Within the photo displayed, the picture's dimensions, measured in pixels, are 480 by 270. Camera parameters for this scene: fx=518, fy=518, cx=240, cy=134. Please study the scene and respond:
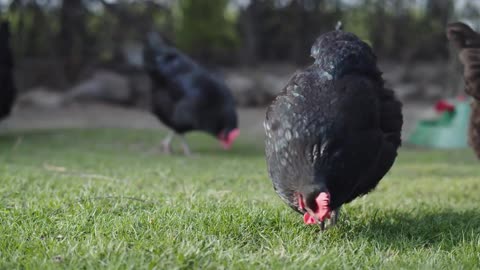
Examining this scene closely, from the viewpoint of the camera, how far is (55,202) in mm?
2977

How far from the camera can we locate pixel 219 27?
46.7 ft

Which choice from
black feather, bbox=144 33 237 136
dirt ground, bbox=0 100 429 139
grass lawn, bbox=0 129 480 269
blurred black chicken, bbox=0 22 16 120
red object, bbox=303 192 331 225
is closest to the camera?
grass lawn, bbox=0 129 480 269

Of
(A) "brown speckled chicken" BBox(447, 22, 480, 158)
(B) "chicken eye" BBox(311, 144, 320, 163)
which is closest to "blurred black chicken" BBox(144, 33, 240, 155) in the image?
(A) "brown speckled chicken" BBox(447, 22, 480, 158)

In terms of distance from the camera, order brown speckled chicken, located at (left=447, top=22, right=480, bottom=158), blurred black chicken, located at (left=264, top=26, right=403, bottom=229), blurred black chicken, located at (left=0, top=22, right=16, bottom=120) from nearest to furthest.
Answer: blurred black chicken, located at (left=264, top=26, right=403, bottom=229) < brown speckled chicken, located at (left=447, top=22, right=480, bottom=158) < blurred black chicken, located at (left=0, top=22, right=16, bottom=120)

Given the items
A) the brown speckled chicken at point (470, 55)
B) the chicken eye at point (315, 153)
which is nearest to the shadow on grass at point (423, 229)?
the chicken eye at point (315, 153)

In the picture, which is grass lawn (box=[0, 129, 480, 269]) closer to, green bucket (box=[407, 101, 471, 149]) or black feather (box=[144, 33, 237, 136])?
black feather (box=[144, 33, 237, 136])

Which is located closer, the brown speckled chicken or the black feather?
the brown speckled chicken

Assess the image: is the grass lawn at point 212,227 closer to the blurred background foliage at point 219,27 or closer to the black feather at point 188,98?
the black feather at point 188,98

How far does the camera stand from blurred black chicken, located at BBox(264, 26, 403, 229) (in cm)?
252

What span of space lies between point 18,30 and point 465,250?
13.1 meters

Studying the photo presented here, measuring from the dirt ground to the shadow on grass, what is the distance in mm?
7536

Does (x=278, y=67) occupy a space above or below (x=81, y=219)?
above

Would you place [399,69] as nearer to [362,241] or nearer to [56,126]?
[56,126]

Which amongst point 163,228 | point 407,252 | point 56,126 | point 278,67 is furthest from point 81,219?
point 278,67
